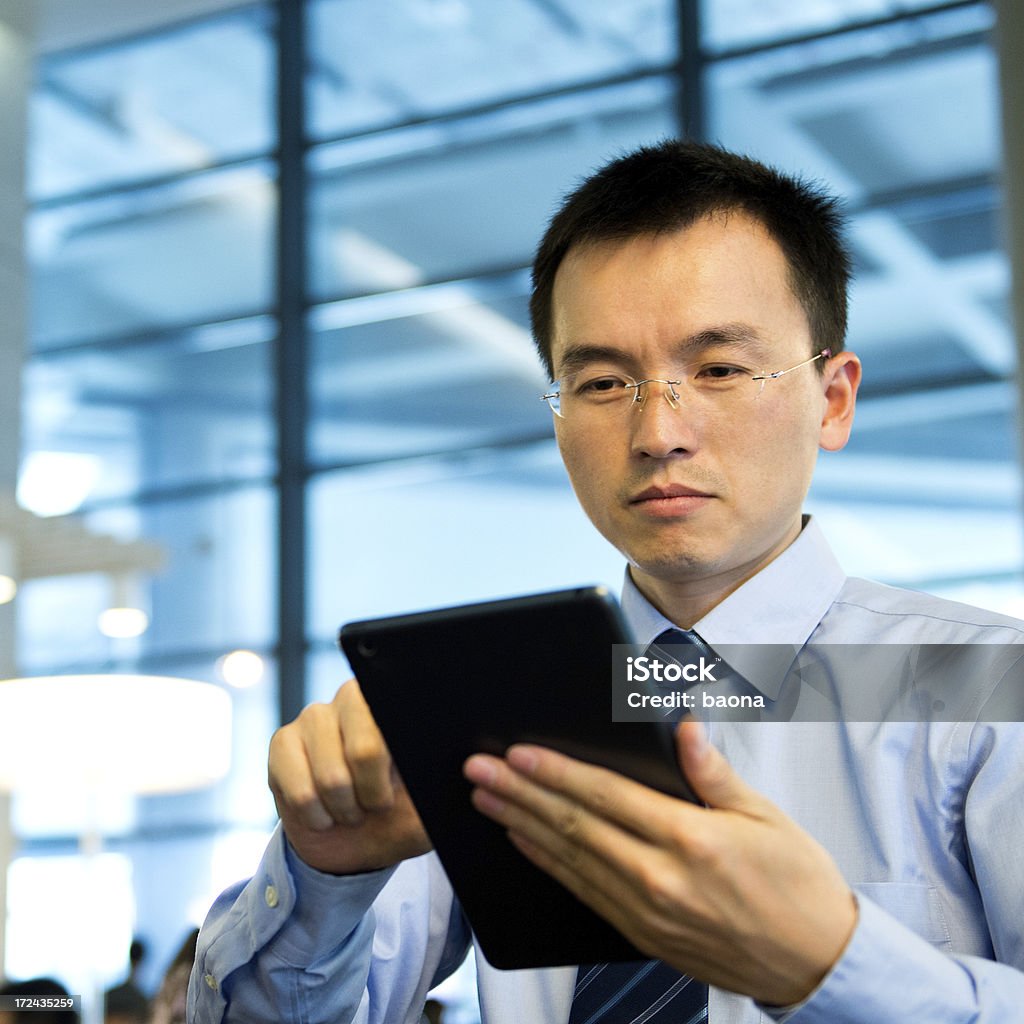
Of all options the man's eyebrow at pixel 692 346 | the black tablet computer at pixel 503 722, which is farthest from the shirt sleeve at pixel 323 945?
the man's eyebrow at pixel 692 346

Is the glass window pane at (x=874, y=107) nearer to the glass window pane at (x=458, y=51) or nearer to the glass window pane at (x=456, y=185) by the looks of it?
the glass window pane at (x=456, y=185)

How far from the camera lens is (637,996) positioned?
1110 mm

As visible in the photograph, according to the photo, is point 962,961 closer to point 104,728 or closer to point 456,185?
point 104,728

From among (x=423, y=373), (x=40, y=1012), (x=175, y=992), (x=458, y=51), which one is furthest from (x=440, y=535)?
(x=40, y=1012)

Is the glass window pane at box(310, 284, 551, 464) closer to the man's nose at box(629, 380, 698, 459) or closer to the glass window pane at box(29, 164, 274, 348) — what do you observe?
the glass window pane at box(29, 164, 274, 348)

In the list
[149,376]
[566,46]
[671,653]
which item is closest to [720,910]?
[671,653]

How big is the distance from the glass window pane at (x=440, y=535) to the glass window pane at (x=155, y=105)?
2.07 metres

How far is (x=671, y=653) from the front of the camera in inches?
49.7

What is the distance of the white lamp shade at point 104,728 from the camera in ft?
10.8

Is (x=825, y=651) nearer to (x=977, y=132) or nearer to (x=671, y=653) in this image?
(x=671, y=653)

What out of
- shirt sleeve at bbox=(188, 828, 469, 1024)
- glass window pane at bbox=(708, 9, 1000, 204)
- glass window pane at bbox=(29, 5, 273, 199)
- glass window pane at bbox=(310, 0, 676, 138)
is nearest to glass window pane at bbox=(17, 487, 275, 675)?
glass window pane at bbox=(29, 5, 273, 199)

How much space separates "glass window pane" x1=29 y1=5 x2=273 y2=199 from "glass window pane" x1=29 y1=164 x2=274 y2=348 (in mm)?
150

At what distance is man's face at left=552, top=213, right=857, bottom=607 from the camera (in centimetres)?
120

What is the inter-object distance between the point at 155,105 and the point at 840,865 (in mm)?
7165
